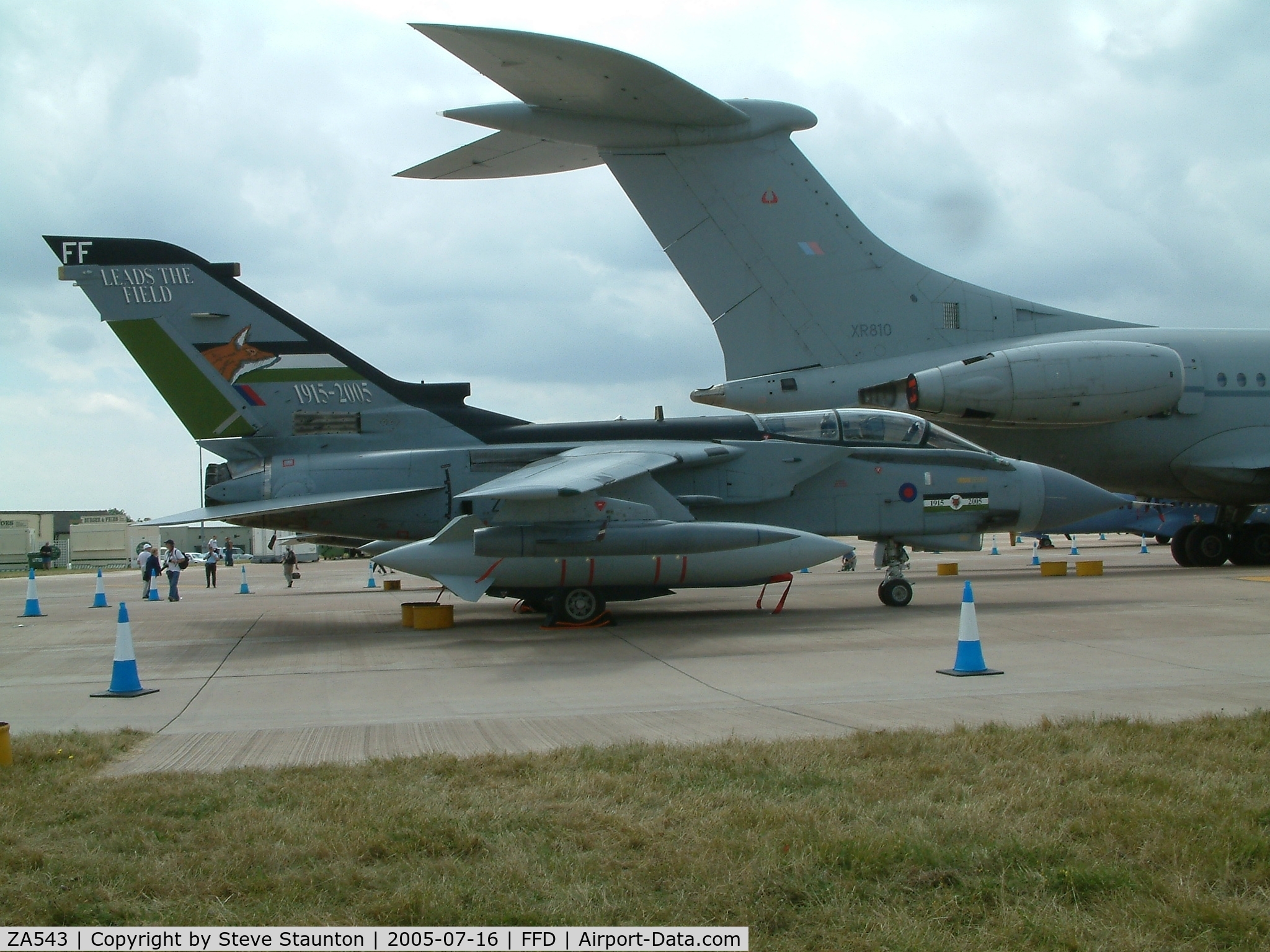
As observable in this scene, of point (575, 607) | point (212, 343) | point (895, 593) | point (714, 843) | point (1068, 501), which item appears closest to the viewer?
point (714, 843)

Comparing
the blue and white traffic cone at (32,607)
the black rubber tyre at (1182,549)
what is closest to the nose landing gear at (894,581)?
the black rubber tyre at (1182,549)

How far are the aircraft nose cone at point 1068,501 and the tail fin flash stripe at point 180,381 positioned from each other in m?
11.0

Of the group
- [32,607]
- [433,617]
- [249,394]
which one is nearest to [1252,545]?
[433,617]

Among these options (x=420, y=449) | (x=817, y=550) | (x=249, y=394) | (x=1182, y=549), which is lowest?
(x=1182, y=549)

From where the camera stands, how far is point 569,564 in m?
12.2

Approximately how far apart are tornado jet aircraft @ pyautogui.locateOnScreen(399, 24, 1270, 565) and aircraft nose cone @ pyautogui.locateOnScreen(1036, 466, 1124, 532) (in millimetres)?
2199

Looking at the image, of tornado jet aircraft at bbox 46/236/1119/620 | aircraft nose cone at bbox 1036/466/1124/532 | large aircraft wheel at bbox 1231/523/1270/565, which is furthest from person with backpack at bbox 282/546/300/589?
large aircraft wheel at bbox 1231/523/1270/565

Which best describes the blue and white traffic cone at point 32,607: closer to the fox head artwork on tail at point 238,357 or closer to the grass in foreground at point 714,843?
the fox head artwork on tail at point 238,357

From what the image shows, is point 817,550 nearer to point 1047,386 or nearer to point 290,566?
point 1047,386

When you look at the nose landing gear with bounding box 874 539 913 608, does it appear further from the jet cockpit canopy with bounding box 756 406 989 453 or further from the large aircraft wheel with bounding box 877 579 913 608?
the jet cockpit canopy with bounding box 756 406 989 453

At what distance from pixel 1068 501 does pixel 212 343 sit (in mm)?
12026

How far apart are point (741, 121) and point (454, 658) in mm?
10210

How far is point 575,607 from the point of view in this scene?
42.3 feet

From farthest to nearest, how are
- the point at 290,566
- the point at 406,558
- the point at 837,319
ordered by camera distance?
the point at 290,566 < the point at 837,319 < the point at 406,558
